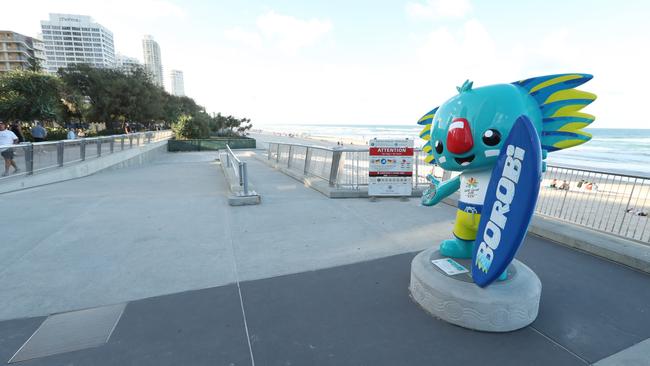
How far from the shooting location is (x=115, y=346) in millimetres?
2555

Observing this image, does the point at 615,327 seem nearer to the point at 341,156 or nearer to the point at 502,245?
the point at 502,245

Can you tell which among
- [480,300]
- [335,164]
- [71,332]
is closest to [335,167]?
[335,164]

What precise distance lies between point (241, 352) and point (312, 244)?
2368mm

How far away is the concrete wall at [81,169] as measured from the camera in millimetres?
9031

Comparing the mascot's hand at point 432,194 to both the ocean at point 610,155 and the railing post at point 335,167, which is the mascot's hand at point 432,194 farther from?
the railing post at point 335,167

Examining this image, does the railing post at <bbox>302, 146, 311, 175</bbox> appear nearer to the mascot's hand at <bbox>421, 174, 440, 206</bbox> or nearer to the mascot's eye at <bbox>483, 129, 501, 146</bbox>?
the mascot's hand at <bbox>421, 174, 440, 206</bbox>

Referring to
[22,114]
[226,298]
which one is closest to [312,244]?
[226,298]

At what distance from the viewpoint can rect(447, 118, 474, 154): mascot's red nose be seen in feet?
9.77

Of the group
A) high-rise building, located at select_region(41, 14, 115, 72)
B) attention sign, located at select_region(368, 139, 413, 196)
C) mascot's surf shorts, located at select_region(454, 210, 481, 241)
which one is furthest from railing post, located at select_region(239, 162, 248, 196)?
high-rise building, located at select_region(41, 14, 115, 72)

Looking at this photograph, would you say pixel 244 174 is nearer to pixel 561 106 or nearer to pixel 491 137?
pixel 491 137

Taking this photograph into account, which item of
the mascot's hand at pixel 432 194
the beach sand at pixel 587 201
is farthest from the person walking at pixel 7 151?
the mascot's hand at pixel 432 194

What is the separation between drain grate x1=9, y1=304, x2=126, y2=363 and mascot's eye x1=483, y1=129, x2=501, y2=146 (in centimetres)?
369

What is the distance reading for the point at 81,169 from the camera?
1205cm

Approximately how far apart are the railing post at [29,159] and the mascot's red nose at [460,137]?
11.7 m
